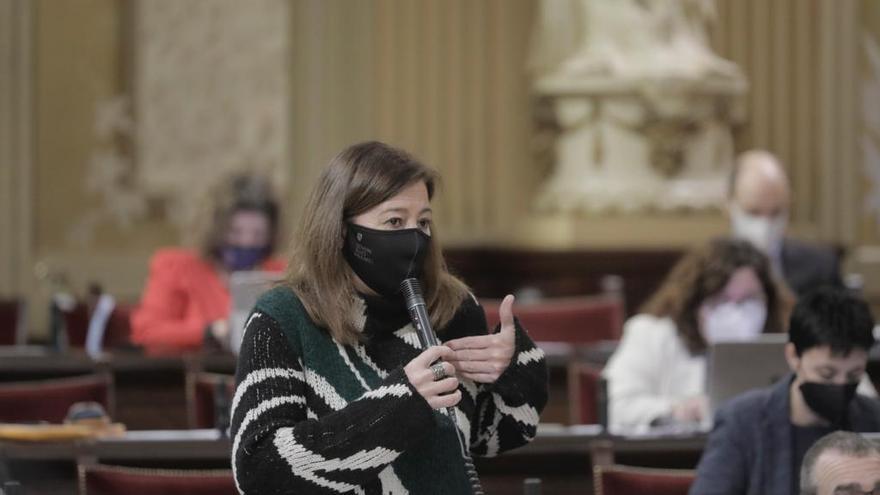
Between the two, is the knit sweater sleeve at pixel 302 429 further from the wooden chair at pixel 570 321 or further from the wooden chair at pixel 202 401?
the wooden chair at pixel 570 321

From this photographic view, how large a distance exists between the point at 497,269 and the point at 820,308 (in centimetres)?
486

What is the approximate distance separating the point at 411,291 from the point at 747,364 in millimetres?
2103

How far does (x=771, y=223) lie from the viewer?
23.1 feet

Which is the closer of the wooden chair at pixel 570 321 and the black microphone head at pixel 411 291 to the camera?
the black microphone head at pixel 411 291

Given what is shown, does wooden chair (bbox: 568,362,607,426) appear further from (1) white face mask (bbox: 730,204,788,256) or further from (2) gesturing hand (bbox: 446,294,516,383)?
(2) gesturing hand (bbox: 446,294,516,383)

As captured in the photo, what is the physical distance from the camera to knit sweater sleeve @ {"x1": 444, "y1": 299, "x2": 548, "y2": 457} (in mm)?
2758

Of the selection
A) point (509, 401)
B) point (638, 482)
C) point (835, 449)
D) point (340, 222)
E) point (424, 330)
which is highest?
point (340, 222)

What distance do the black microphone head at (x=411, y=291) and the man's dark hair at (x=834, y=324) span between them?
132 centimetres

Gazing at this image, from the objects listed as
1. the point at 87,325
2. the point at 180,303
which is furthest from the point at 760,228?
the point at 87,325

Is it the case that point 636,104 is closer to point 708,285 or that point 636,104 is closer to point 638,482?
point 708,285

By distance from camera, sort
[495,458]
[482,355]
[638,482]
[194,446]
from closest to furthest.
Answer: [482,355] < [638,482] < [194,446] < [495,458]

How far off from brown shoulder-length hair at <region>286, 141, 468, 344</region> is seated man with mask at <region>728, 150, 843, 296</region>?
13.8 ft

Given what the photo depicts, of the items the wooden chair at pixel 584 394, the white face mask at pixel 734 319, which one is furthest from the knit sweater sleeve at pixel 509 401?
the white face mask at pixel 734 319

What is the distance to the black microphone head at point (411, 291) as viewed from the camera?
269 centimetres
